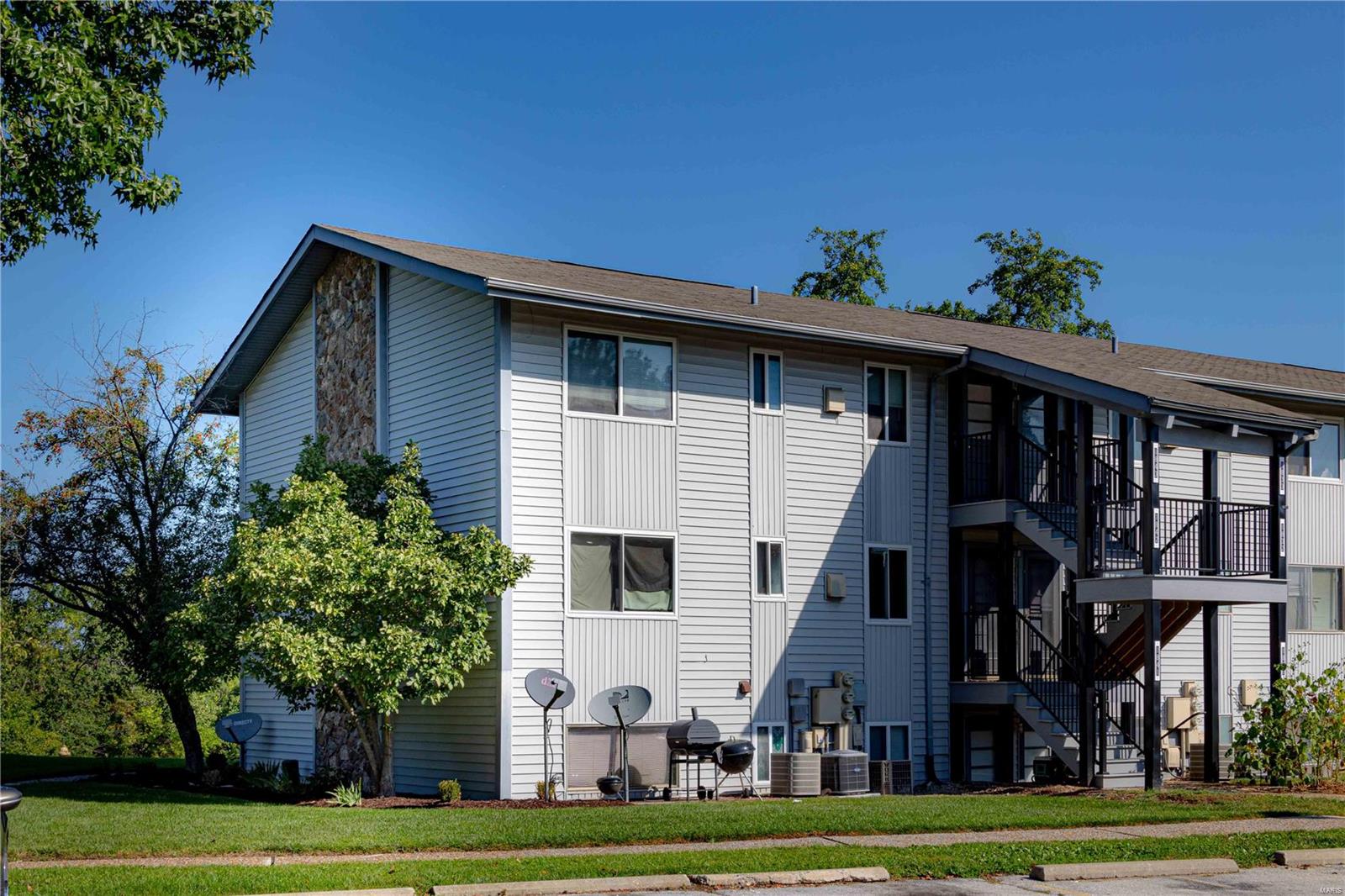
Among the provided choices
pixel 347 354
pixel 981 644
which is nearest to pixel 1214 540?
pixel 981 644

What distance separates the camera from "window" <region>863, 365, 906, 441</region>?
2239 centimetres

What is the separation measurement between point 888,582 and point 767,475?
8.72 feet

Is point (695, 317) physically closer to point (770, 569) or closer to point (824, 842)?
point (770, 569)

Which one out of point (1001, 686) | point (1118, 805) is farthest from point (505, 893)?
point (1001, 686)

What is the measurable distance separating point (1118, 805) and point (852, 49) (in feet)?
44.4

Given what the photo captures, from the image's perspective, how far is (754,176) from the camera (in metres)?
28.9

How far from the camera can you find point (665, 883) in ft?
37.3

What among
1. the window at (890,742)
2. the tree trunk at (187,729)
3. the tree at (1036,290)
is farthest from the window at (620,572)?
the tree at (1036,290)

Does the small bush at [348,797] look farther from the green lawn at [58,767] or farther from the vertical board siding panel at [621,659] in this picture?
the green lawn at [58,767]

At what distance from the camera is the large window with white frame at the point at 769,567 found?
21062 mm

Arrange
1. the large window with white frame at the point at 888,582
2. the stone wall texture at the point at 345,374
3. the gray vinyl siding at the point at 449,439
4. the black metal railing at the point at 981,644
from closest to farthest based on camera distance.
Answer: the gray vinyl siding at the point at 449,439, the stone wall texture at the point at 345,374, the large window with white frame at the point at 888,582, the black metal railing at the point at 981,644

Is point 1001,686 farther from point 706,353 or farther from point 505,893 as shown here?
point 505,893

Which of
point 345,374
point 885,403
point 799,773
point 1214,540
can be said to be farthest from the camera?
point 345,374

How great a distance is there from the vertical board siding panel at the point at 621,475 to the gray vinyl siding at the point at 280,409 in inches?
252
